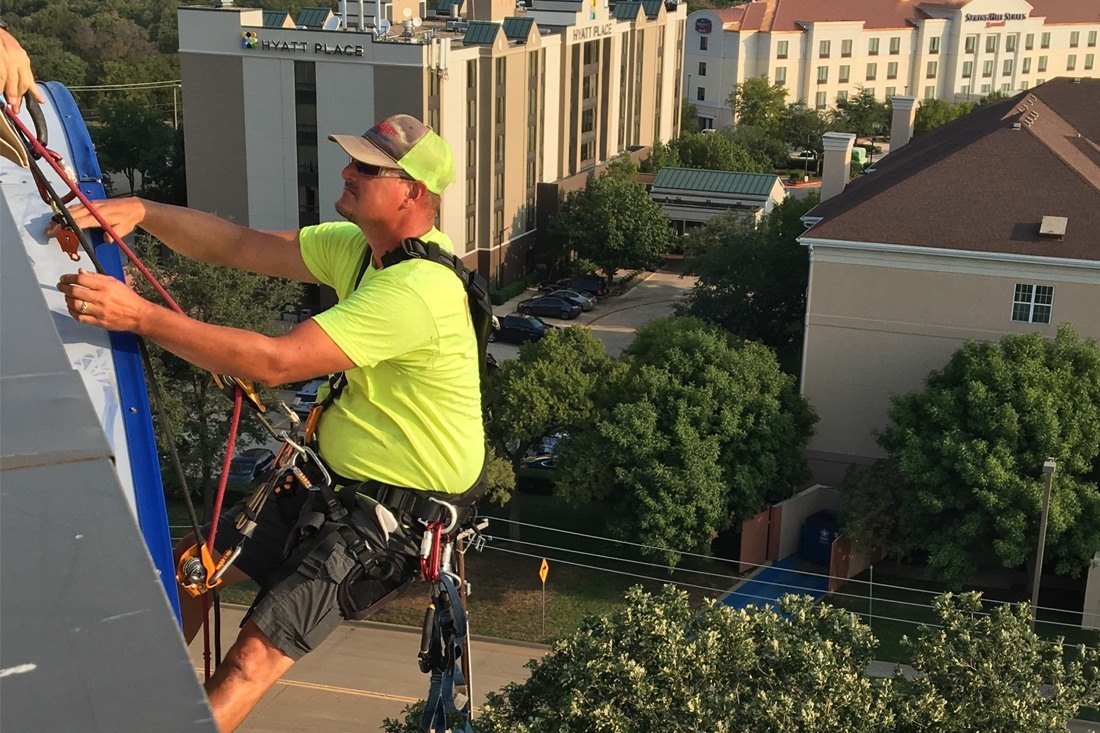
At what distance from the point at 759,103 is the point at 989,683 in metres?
69.6

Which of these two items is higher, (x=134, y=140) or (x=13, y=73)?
(x=13, y=73)

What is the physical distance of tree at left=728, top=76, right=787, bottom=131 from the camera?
81812 millimetres

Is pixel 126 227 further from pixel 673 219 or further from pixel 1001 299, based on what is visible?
pixel 673 219

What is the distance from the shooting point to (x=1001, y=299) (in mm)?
32438

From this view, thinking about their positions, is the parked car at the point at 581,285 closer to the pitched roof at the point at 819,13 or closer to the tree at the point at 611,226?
the tree at the point at 611,226

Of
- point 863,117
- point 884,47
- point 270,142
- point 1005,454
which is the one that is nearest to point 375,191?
point 1005,454

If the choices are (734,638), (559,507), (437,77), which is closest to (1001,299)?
(559,507)

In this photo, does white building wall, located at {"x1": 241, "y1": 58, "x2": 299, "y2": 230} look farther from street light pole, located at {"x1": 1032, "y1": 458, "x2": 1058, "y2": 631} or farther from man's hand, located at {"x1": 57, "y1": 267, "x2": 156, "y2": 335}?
man's hand, located at {"x1": 57, "y1": 267, "x2": 156, "y2": 335}

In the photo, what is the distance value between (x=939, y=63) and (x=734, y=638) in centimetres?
8512

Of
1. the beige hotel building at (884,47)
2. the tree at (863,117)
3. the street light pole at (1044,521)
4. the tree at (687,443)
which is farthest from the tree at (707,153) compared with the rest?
the street light pole at (1044,521)

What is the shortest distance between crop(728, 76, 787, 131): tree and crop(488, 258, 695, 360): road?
23.5 m

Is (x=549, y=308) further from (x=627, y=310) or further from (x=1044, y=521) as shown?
(x=1044, y=521)

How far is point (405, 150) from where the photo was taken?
577 centimetres

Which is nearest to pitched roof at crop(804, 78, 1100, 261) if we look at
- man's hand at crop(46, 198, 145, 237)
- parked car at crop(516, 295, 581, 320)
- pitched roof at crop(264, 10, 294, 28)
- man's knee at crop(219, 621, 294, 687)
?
parked car at crop(516, 295, 581, 320)
